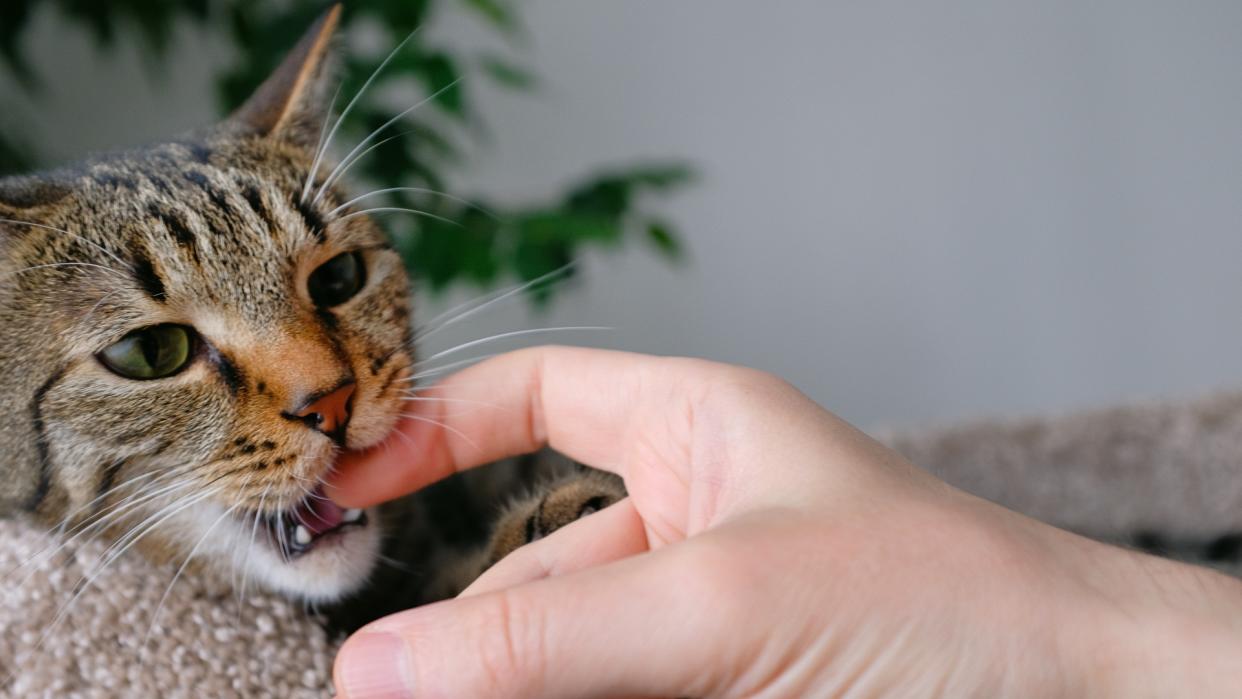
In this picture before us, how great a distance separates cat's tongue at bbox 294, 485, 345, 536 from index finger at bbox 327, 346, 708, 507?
0.02m

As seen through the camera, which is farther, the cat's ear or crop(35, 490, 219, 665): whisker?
the cat's ear

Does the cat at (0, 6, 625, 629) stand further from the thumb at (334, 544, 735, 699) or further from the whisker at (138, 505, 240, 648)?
the thumb at (334, 544, 735, 699)

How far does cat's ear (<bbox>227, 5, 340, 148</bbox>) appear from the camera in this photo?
33.9 inches

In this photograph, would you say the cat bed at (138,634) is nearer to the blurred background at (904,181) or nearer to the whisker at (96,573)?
the whisker at (96,573)

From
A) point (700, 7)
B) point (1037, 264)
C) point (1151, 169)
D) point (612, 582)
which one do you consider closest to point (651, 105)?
point (700, 7)

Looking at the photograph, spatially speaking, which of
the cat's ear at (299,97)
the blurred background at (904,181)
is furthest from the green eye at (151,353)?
the blurred background at (904,181)

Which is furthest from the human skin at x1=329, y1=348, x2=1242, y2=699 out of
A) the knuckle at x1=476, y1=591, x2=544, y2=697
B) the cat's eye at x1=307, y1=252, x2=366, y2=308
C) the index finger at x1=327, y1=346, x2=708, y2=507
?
the cat's eye at x1=307, y1=252, x2=366, y2=308

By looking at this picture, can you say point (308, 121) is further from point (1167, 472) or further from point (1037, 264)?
point (1037, 264)

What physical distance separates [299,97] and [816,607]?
0.67 metres

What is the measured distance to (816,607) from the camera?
464 millimetres

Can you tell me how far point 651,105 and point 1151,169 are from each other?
1271 millimetres

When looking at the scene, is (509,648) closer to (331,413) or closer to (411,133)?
(331,413)

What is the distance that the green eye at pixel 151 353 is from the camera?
68 cm

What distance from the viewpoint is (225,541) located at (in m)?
0.72
